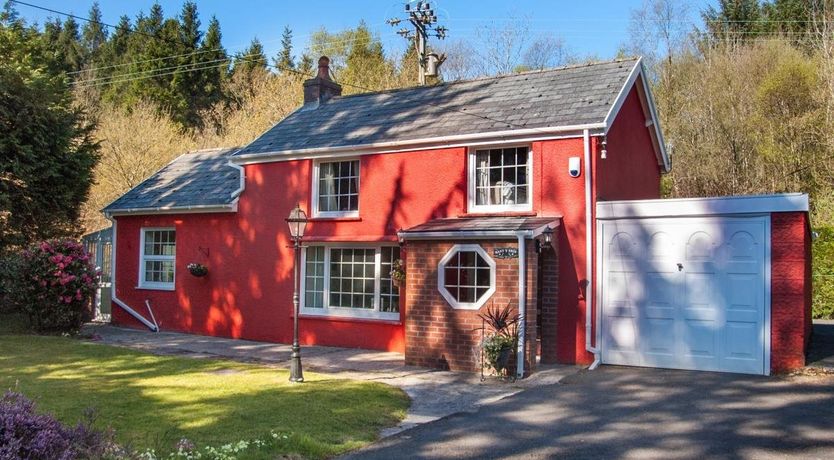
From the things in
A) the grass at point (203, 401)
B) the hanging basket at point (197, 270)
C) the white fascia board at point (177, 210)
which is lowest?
the grass at point (203, 401)

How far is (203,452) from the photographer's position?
6473 mm

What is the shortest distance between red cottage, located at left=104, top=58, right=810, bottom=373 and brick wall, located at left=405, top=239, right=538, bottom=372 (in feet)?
0.12

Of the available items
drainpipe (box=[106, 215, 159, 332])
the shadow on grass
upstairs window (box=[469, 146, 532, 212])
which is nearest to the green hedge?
upstairs window (box=[469, 146, 532, 212])

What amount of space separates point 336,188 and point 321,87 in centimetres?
439

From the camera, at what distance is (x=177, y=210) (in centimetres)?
1780

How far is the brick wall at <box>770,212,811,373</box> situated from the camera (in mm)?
10461

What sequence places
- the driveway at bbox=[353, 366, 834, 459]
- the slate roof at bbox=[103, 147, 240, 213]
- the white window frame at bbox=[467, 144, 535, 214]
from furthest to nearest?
the slate roof at bbox=[103, 147, 240, 213] < the white window frame at bbox=[467, 144, 535, 214] < the driveway at bbox=[353, 366, 834, 459]

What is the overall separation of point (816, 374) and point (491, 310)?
5.13 m

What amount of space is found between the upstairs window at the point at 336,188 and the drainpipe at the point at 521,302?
5203 millimetres

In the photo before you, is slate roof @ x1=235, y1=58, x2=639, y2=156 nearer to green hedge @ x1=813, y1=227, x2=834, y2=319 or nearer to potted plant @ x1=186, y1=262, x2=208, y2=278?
potted plant @ x1=186, y1=262, x2=208, y2=278

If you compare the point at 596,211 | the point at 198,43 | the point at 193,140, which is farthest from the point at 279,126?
the point at 198,43

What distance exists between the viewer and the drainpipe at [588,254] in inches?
473

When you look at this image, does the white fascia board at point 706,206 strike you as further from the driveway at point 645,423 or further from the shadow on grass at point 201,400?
the shadow on grass at point 201,400

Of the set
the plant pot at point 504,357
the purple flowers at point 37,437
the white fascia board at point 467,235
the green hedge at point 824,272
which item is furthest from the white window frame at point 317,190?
the green hedge at point 824,272
